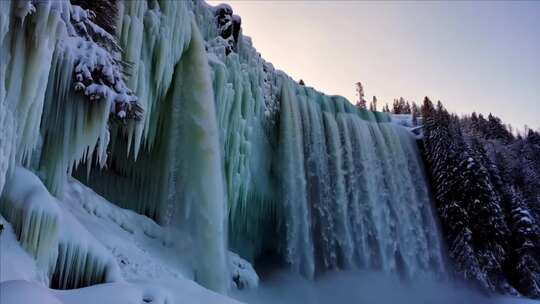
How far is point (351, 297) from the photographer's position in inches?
591

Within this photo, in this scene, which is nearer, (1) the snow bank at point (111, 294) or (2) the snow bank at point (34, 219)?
(1) the snow bank at point (111, 294)

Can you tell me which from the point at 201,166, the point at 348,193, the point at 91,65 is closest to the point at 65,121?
the point at 91,65

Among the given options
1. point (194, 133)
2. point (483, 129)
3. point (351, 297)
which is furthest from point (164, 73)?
point (483, 129)

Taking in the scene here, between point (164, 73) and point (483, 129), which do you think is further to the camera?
point (483, 129)

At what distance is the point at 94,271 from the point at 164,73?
5844 millimetres

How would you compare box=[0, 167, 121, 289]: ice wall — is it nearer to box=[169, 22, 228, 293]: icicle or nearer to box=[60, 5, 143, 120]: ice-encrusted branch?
box=[60, 5, 143, 120]: ice-encrusted branch

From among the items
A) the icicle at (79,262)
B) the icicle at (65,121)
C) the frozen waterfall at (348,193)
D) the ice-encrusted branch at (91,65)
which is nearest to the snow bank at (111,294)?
the icicle at (79,262)

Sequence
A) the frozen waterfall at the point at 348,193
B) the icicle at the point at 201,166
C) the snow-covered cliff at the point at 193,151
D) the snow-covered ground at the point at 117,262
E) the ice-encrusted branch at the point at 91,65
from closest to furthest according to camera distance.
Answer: the snow-covered ground at the point at 117,262 → the snow-covered cliff at the point at 193,151 → the ice-encrusted branch at the point at 91,65 → the icicle at the point at 201,166 → the frozen waterfall at the point at 348,193

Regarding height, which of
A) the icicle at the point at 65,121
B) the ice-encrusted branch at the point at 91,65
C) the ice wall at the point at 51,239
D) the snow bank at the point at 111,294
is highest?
the ice-encrusted branch at the point at 91,65

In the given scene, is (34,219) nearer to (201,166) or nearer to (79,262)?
(79,262)

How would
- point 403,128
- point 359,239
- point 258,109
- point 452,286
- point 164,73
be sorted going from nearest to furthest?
point 164,73 → point 258,109 → point 359,239 → point 452,286 → point 403,128

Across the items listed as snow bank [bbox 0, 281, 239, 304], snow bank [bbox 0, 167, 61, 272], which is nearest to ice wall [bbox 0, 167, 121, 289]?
snow bank [bbox 0, 167, 61, 272]

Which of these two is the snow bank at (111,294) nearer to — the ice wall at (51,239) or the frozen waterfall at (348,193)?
the ice wall at (51,239)

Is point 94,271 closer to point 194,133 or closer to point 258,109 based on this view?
point 194,133
